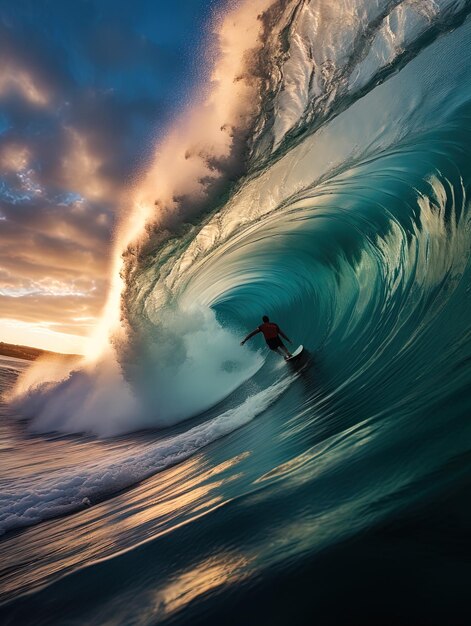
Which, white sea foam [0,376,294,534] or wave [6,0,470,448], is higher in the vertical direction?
wave [6,0,470,448]

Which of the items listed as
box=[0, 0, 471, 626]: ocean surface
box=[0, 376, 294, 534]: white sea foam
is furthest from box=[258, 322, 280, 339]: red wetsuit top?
box=[0, 376, 294, 534]: white sea foam

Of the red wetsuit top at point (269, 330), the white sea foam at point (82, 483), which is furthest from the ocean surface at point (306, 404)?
the red wetsuit top at point (269, 330)

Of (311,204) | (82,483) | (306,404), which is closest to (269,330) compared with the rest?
(311,204)

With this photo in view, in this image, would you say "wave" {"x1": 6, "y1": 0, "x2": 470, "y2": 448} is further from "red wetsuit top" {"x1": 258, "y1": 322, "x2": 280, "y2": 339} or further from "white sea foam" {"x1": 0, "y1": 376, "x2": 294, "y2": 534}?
"white sea foam" {"x1": 0, "y1": 376, "x2": 294, "y2": 534}

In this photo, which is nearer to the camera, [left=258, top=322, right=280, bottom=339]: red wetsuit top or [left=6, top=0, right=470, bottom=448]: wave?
[left=6, top=0, right=470, bottom=448]: wave

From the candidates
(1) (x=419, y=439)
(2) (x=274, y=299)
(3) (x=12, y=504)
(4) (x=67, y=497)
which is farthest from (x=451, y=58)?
(2) (x=274, y=299)

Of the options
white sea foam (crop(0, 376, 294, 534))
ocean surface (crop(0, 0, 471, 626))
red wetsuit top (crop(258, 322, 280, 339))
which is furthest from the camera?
red wetsuit top (crop(258, 322, 280, 339))

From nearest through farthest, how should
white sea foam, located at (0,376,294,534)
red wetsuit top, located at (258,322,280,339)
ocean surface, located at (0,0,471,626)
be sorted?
ocean surface, located at (0,0,471,626), white sea foam, located at (0,376,294,534), red wetsuit top, located at (258,322,280,339)
